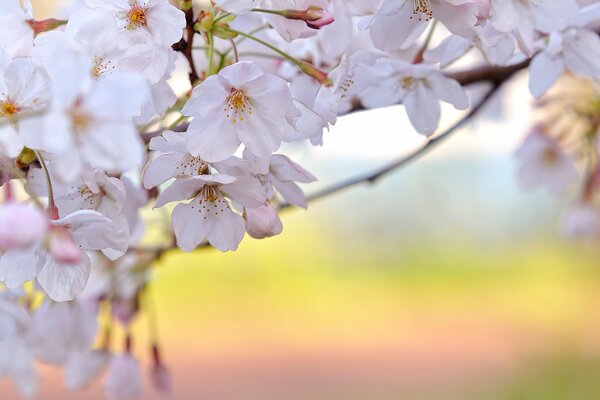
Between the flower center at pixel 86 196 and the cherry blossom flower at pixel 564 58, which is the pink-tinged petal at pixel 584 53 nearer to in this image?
the cherry blossom flower at pixel 564 58

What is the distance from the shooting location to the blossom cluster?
14.1 inches

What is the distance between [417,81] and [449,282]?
3.17 m

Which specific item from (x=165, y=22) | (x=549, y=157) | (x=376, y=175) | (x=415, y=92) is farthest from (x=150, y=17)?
(x=549, y=157)

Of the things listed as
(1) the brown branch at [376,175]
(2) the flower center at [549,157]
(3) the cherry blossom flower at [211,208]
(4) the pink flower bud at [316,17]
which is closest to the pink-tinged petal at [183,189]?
(3) the cherry blossom flower at [211,208]

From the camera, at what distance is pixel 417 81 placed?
602 mm

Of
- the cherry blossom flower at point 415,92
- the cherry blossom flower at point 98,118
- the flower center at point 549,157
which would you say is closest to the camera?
the cherry blossom flower at point 98,118

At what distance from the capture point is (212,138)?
18.3 inches

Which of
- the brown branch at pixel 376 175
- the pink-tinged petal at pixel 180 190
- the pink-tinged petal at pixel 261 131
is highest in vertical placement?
the pink-tinged petal at pixel 261 131

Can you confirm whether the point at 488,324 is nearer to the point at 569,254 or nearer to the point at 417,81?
the point at 569,254

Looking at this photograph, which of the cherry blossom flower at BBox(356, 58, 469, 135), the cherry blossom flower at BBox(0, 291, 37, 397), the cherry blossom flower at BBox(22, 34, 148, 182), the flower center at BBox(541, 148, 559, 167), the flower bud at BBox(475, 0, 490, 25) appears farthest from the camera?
the flower center at BBox(541, 148, 559, 167)

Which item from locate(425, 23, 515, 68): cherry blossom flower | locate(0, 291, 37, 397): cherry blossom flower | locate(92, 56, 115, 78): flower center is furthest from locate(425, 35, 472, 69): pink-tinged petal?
locate(0, 291, 37, 397): cherry blossom flower

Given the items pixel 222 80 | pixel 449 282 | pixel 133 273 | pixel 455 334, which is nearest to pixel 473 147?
pixel 449 282

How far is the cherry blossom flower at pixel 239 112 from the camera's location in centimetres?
46

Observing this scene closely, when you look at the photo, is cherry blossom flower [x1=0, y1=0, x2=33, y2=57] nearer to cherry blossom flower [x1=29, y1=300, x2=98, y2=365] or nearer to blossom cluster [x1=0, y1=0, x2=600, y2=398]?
blossom cluster [x1=0, y1=0, x2=600, y2=398]
